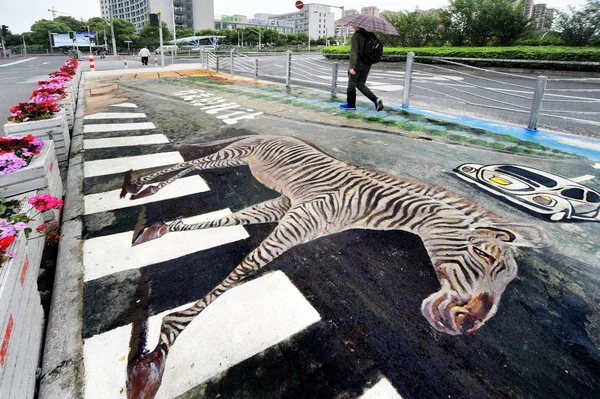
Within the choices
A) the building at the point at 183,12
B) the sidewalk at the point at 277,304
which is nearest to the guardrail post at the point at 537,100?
the sidewalk at the point at 277,304

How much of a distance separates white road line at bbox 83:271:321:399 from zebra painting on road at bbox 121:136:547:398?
0.06 meters

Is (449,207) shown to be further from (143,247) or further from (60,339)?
(60,339)

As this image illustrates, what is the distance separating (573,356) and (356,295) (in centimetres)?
111

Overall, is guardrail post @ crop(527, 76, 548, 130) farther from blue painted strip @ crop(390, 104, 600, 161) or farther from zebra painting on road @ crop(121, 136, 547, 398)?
zebra painting on road @ crop(121, 136, 547, 398)

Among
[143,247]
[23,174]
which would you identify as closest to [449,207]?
[143,247]

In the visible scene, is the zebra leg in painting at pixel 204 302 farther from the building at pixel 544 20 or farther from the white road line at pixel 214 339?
the building at pixel 544 20

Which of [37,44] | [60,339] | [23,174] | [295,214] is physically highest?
[37,44]

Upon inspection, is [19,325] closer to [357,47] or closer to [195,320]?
[195,320]

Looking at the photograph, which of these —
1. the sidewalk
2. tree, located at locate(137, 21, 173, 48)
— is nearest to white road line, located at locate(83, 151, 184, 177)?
the sidewalk

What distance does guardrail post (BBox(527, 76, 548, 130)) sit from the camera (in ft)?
17.3

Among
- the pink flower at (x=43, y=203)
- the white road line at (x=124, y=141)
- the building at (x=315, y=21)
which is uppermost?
the building at (x=315, y=21)

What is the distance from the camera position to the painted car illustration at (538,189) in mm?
2996

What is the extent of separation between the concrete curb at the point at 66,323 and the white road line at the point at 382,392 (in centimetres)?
130

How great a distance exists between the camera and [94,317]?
192cm
